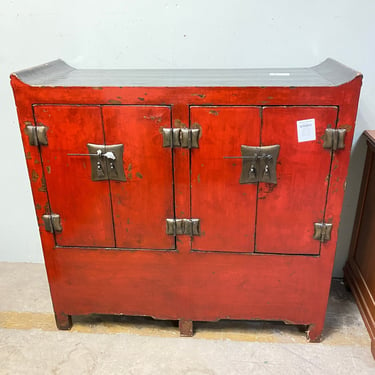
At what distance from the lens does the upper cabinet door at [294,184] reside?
4.84 feet

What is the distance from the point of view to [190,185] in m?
1.61

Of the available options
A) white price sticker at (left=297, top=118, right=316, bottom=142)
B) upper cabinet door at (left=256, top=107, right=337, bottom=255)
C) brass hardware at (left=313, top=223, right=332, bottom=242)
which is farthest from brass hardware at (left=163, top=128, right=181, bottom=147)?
brass hardware at (left=313, top=223, right=332, bottom=242)

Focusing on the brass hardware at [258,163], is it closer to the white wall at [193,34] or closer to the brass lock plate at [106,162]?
the brass lock plate at [106,162]

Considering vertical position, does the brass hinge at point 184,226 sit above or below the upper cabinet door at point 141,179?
below

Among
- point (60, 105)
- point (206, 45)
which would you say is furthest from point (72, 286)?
point (206, 45)

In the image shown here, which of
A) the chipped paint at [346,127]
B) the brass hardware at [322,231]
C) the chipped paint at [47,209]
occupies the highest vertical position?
the chipped paint at [346,127]

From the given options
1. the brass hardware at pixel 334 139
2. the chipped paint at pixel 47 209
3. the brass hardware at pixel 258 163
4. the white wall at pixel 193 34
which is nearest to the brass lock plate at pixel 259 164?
the brass hardware at pixel 258 163

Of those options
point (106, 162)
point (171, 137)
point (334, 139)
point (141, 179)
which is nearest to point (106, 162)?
point (106, 162)

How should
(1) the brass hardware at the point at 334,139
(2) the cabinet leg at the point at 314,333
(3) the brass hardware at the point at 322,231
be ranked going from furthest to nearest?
1. (2) the cabinet leg at the point at 314,333
2. (3) the brass hardware at the point at 322,231
3. (1) the brass hardware at the point at 334,139

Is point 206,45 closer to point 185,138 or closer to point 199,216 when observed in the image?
point 185,138

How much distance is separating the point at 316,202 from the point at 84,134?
3.20 feet

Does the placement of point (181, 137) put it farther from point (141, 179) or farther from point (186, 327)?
point (186, 327)

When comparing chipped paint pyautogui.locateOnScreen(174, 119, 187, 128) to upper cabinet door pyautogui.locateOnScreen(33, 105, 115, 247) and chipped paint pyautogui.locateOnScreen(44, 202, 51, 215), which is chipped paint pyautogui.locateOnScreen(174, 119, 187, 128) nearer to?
upper cabinet door pyautogui.locateOnScreen(33, 105, 115, 247)

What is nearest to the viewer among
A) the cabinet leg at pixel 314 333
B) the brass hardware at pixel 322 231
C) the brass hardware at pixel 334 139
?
the brass hardware at pixel 334 139
